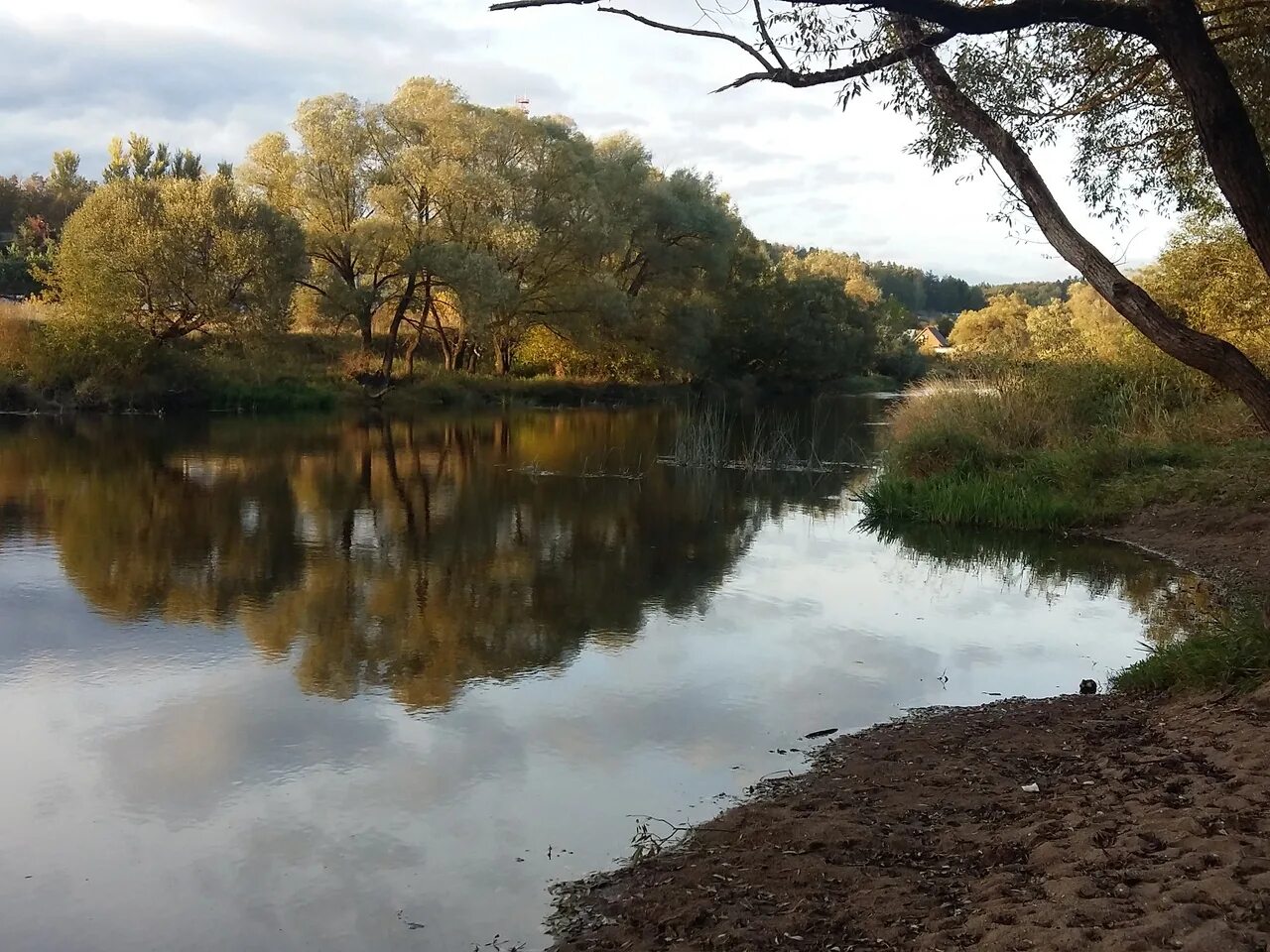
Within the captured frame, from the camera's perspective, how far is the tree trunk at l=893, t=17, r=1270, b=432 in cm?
515

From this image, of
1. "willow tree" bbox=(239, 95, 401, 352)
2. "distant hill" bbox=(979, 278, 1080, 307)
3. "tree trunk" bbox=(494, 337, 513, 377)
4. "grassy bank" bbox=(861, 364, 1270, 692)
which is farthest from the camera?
"distant hill" bbox=(979, 278, 1080, 307)

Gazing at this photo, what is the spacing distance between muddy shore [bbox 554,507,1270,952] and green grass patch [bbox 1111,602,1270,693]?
224mm

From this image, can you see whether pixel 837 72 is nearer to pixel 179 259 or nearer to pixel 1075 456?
pixel 1075 456

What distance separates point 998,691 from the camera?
24.9 ft

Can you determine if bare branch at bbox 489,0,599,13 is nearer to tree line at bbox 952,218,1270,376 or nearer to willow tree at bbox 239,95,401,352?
tree line at bbox 952,218,1270,376

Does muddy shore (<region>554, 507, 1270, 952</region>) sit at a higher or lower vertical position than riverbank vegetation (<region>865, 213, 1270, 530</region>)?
lower

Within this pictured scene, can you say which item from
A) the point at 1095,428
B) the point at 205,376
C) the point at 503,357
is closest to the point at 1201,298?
the point at 1095,428

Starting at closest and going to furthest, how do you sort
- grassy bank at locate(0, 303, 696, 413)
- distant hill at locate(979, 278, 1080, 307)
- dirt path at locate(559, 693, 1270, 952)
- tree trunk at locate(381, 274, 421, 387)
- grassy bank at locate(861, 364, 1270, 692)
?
dirt path at locate(559, 693, 1270, 952), grassy bank at locate(861, 364, 1270, 692), grassy bank at locate(0, 303, 696, 413), tree trunk at locate(381, 274, 421, 387), distant hill at locate(979, 278, 1080, 307)

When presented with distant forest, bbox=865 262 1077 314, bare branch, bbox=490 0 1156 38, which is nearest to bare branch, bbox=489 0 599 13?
bare branch, bbox=490 0 1156 38

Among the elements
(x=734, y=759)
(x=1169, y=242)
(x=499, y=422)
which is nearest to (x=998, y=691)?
(x=734, y=759)

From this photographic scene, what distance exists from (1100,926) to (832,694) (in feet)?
14.4

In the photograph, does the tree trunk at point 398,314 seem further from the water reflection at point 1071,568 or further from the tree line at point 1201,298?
the water reflection at point 1071,568

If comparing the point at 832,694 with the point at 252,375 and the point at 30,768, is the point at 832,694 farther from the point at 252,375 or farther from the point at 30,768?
the point at 252,375

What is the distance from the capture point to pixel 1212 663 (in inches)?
242
